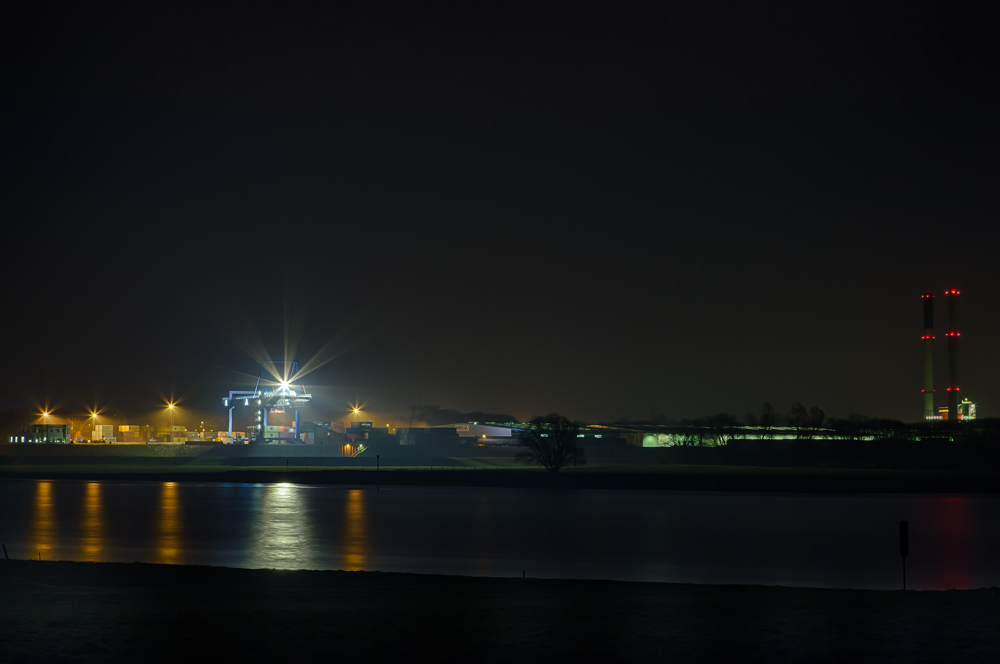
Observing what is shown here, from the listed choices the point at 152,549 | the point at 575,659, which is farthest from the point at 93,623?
the point at 152,549

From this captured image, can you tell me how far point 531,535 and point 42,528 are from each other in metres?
19.3

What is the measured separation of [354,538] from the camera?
32.3 m

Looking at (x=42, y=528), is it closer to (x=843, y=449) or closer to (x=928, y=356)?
(x=843, y=449)

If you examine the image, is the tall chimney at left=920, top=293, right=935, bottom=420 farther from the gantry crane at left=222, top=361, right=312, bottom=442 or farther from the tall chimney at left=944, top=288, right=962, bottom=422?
the gantry crane at left=222, top=361, right=312, bottom=442

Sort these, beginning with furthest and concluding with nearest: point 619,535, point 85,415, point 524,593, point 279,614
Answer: point 85,415 → point 619,535 → point 524,593 → point 279,614

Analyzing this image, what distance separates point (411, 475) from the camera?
3342 inches

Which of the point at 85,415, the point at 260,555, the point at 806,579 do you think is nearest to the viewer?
the point at 806,579

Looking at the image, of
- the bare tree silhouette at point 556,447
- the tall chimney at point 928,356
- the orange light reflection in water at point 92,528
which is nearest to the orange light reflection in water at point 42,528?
the orange light reflection in water at point 92,528

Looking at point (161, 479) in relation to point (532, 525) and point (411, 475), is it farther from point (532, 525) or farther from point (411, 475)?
point (532, 525)

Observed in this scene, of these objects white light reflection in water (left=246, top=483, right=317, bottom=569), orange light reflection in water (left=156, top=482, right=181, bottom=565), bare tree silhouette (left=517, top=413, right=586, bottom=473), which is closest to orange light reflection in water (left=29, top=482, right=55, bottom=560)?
orange light reflection in water (left=156, top=482, right=181, bottom=565)

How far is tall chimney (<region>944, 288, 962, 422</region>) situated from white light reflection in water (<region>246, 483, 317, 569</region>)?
427ft

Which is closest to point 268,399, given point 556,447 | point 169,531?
point 556,447

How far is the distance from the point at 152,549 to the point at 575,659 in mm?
20168

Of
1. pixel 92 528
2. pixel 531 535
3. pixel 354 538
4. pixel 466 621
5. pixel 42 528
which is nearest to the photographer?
pixel 466 621
